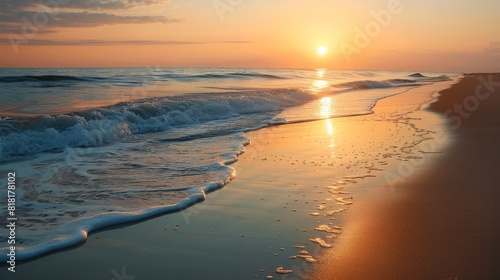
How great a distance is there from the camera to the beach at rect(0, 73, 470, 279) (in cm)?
399

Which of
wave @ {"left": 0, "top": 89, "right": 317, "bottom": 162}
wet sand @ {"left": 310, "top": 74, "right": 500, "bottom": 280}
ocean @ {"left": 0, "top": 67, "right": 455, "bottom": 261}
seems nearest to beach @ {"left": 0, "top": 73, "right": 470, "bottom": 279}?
wet sand @ {"left": 310, "top": 74, "right": 500, "bottom": 280}

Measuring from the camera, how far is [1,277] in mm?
3916

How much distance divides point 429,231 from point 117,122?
10598 mm

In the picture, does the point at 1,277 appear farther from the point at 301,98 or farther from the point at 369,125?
the point at 301,98

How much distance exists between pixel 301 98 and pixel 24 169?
19.5 m

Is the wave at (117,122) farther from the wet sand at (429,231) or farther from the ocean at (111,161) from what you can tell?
the wet sand at (429,231)

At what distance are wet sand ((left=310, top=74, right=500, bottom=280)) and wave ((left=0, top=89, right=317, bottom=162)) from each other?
24.2 feet

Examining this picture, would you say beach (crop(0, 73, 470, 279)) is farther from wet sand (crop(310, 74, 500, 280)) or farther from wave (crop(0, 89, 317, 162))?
wave (crop(0, 89, 317, 162))

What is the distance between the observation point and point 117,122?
13391 mm

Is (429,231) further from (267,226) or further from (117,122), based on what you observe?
(117,122)

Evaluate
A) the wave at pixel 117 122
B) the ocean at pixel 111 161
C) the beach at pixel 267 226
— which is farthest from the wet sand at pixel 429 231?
the wave at pixel 117 122

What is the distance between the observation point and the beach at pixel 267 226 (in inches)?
157

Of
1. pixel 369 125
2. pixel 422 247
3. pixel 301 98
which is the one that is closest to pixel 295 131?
pixel 369 125

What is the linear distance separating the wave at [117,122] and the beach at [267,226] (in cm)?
486
